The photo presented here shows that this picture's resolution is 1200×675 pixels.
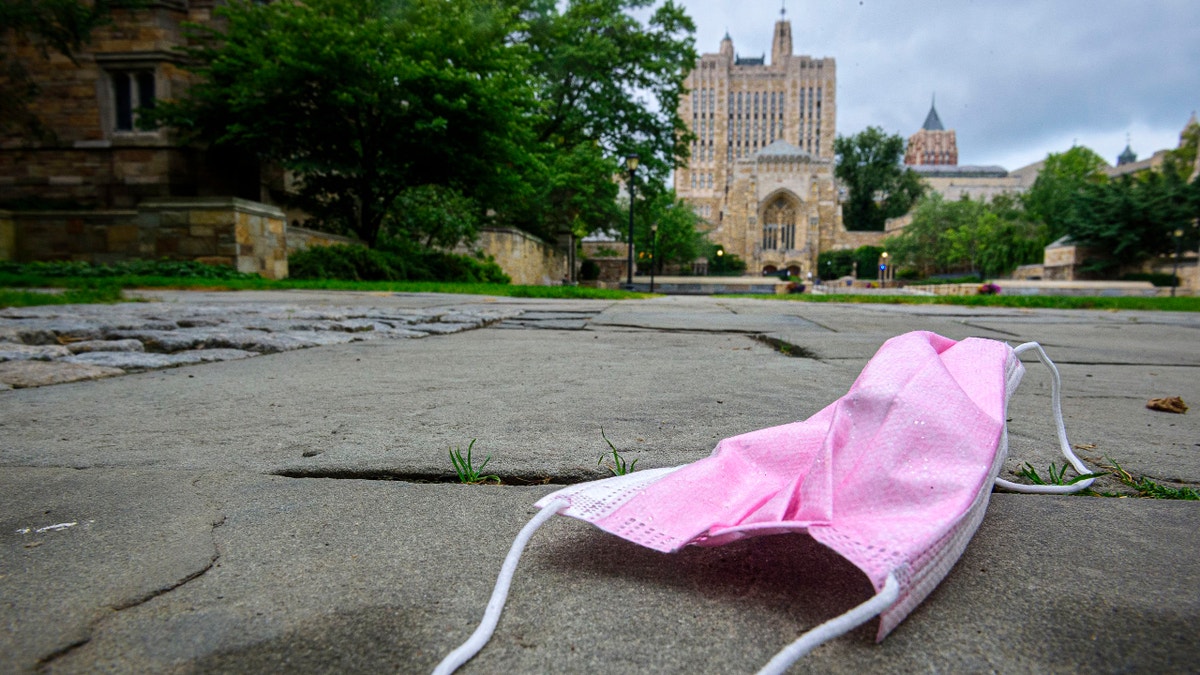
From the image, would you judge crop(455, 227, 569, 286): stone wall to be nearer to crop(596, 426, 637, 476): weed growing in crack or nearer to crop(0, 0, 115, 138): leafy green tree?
crop(0, 0, 115, 138): leafy green tree

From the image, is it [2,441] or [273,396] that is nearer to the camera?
[2,441]

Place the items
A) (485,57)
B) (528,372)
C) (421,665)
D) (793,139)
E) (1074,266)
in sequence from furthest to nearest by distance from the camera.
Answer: (793,139) < (1074,266) < (485,57) < (528,372) < (421,665)

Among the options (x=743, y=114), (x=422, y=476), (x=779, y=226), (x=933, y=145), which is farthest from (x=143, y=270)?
(x=933, y=145)

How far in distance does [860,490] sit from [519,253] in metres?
19.2

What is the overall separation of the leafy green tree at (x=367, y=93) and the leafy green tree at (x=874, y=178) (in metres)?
63.1

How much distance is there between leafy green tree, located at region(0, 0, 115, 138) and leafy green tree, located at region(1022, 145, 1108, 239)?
41084 mm

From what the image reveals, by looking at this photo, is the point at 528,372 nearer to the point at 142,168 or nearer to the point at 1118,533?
the point at 1118,533

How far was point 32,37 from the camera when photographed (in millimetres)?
13523

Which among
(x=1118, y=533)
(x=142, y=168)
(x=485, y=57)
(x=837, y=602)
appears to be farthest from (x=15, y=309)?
(x=142, y=168)

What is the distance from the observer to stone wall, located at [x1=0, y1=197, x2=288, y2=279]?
34.6ft

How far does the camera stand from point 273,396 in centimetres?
191

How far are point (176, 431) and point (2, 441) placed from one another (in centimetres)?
35

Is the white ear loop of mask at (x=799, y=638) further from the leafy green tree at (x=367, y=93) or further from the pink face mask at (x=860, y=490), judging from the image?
the leafy green tree at (x=367, y=93)

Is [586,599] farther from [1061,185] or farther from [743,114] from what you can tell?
[743,114]
